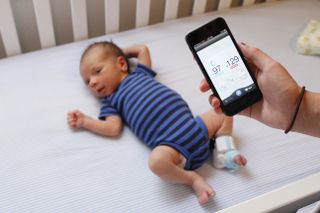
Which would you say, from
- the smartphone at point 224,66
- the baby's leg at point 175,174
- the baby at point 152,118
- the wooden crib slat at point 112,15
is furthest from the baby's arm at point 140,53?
the smartphone at point 224,66

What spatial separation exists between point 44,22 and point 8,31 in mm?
110

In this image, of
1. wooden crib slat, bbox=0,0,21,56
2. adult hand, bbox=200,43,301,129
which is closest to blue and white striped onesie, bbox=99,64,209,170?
adult hand, bbox=200,43,301,129

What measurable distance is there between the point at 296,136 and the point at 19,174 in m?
0.74

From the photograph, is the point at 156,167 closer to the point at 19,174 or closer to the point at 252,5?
the point at 19,174

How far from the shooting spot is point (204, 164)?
1083 millimetres

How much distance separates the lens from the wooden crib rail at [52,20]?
4.08 feet

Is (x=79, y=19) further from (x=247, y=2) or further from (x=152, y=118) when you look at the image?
(x=247, y=2)

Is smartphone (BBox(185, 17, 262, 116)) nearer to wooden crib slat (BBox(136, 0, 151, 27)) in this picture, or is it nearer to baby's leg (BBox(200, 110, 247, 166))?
baby's leg (BBox(200, 110, 247, 166))

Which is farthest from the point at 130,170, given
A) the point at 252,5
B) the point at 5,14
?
the point at 252,5

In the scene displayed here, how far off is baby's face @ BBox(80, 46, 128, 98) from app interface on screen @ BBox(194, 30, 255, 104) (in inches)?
17.3

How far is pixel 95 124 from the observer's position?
3.68 feet

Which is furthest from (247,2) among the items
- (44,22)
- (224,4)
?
(44,22)

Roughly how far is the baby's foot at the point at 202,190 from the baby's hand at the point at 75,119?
0.35 meters

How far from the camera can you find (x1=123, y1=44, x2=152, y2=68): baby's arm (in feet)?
4.18
